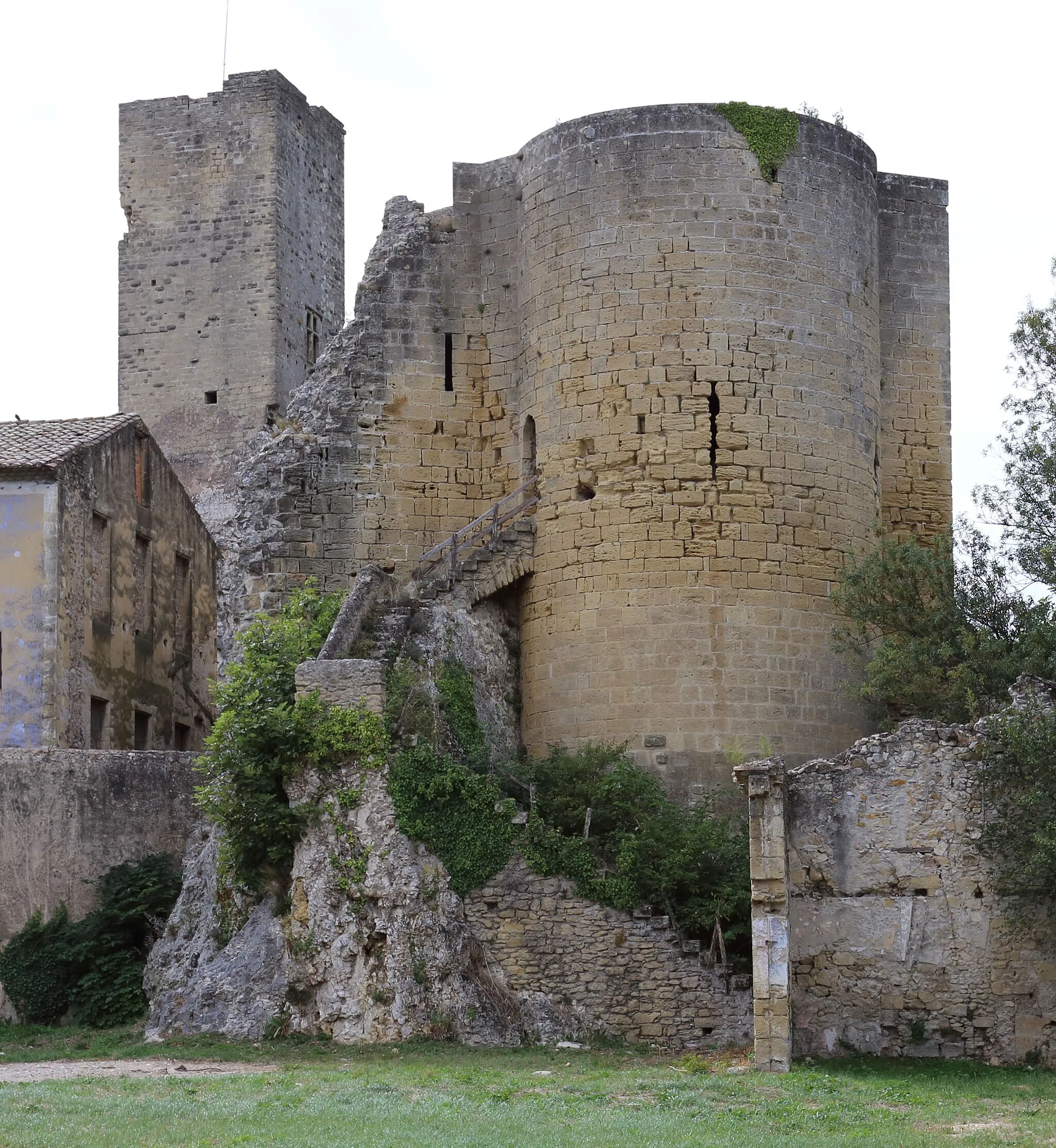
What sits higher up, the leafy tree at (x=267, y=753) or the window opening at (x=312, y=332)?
the window opening at (x=312, y=332)

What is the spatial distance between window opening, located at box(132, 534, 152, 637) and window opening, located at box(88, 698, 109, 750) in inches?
69.5

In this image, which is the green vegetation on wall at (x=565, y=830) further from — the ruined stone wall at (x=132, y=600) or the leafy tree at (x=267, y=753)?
the ruined stone wall at (x=132, y=600)

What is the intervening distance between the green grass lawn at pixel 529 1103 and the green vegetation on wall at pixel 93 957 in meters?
3.56

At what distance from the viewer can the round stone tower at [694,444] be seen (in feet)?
81.6

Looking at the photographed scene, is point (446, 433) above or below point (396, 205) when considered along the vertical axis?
below

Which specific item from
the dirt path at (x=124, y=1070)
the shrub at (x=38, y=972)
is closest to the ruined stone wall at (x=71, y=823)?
the shrub at (x=38, y=972)

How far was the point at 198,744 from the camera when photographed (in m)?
34.1

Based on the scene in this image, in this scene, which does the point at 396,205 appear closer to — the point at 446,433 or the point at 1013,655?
the point at 446,433

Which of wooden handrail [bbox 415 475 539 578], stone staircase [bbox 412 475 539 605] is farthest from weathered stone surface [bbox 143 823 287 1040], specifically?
wooden handrail [bbox 415 475 539 578]

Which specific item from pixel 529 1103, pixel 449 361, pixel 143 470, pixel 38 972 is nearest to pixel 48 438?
pixel 143 470

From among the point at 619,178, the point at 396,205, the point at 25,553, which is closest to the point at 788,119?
the point at 619,178

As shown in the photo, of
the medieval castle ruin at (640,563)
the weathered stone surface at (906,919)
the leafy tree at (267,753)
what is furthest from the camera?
the leafy tree at (267,753)

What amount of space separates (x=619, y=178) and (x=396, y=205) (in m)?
3.81

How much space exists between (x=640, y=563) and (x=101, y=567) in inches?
384
